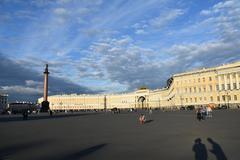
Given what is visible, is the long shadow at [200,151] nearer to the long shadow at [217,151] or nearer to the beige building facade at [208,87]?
the long shadow at [217,151]

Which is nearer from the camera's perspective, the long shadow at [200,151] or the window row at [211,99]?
the long shadow at [200,151]

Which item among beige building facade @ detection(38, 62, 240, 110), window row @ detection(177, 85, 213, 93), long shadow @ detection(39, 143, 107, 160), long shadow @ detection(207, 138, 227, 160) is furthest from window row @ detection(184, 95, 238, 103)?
long shadow @ detection(39, 143, 107, 160)

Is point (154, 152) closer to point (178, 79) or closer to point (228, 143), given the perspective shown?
point (228, 143)

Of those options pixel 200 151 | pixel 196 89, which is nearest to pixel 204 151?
pixel 200 151

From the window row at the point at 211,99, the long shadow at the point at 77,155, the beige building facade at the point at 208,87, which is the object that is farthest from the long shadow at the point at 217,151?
the window row at the point at 211,99

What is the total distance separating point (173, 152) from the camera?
441 inches

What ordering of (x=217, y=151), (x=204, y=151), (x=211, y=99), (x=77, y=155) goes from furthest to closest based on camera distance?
1. (x=211, y=99)
2. (x=204, y=151)
3. (x=217, y=151)
4. (x=77, y=155)

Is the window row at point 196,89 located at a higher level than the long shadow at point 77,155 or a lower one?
higher

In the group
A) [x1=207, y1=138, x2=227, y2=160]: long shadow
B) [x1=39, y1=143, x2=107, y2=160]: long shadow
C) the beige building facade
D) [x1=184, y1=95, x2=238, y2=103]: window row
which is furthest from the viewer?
the beige building facade

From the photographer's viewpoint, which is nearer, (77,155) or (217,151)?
(77,155)

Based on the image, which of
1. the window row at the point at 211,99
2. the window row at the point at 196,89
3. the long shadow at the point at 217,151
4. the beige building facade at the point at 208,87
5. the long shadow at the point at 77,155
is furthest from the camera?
the window row at the point at 196,89

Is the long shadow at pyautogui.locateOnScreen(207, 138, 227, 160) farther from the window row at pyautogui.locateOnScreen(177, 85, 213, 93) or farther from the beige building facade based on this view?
the window row at pyautogui.locateOnScreen(177, 85, 213, 93)

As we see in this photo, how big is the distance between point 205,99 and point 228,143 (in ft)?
327

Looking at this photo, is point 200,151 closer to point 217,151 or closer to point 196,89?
point 217,151
